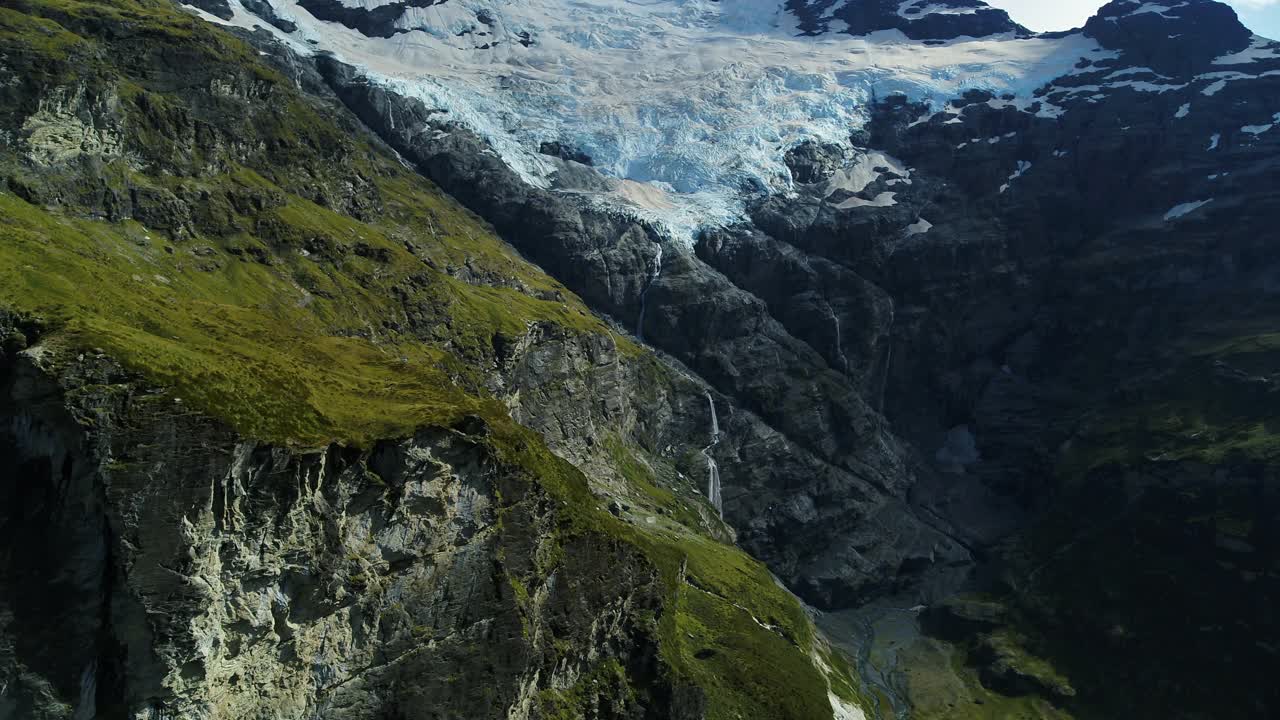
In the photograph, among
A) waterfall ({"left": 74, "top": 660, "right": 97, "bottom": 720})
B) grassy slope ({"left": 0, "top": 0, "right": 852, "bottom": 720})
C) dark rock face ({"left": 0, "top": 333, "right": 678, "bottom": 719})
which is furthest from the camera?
grassy slope ({"left": 0, "top": 0, "right": 852, "bottom": 720})

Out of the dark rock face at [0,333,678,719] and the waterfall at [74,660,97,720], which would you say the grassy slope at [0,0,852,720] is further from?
the waterfall at [74,660,97,720]

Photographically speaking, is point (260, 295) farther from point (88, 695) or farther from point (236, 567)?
point (88, 695)

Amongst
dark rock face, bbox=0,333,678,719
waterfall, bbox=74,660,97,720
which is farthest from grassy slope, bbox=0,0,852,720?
waterfall, bbox=74,660,97,720

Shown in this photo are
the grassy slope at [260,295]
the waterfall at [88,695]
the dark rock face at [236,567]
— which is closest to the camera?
the waterfall at [88,695]

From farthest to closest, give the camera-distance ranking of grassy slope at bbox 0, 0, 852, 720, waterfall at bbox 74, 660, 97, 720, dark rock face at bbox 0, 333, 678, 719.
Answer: grassy slope at bbox 0, 0, 852, 720 < dark rock face at bbox 0, 333, 678, 719 < waterfall at bbox 74, 660, 97, 720

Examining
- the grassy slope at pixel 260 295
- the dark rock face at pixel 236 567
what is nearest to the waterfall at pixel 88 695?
the dark rock face at pixel 236 567

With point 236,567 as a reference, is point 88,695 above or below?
below

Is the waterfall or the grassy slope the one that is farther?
the grassy slope

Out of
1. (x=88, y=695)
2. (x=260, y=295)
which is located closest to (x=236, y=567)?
(x=88, y=695)

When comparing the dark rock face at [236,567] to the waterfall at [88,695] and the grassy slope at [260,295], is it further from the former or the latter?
the grassy slope at [260,295]
